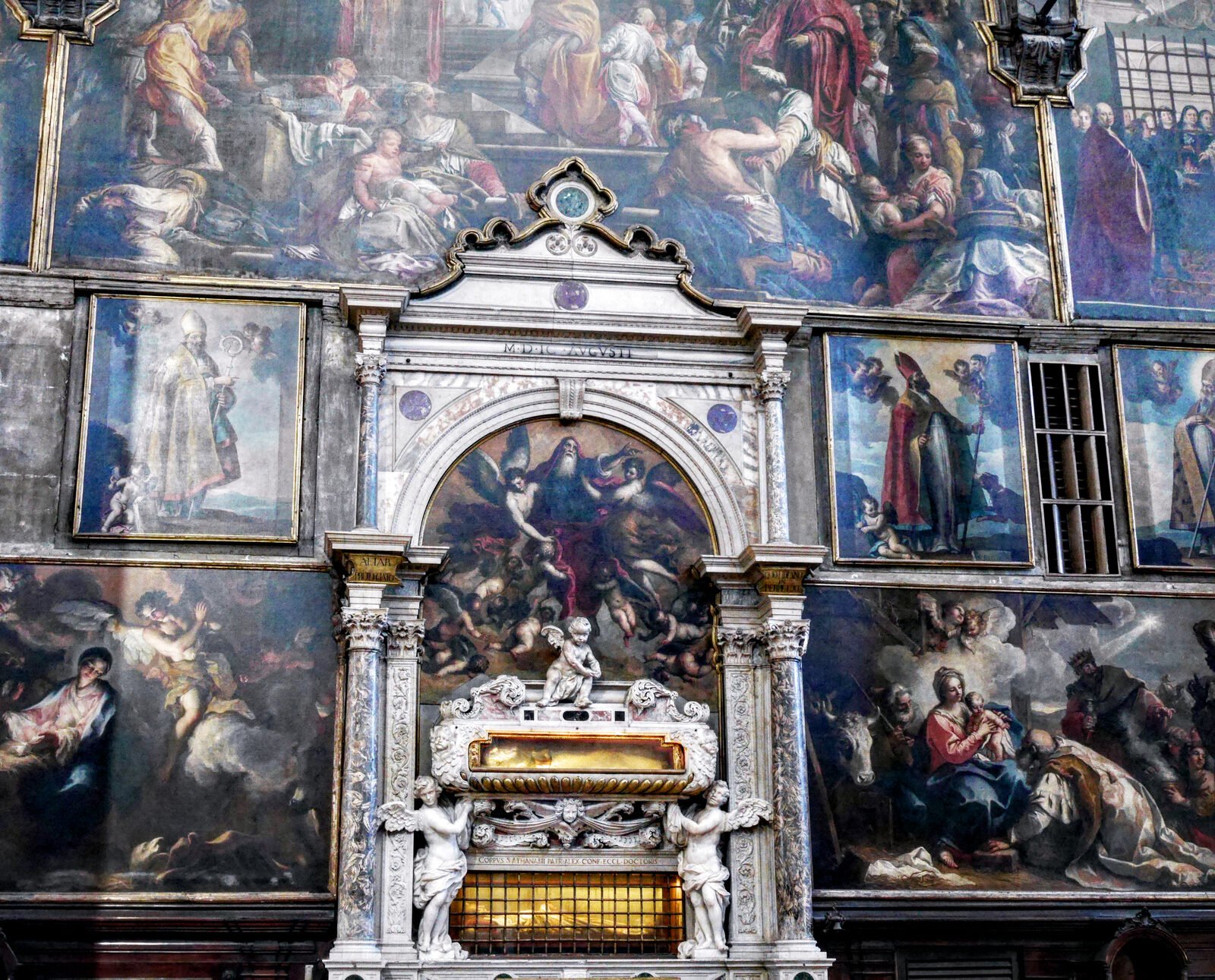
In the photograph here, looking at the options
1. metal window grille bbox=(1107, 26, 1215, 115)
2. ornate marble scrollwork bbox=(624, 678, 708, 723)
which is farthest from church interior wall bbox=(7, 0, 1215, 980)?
metal window grille bbox=(1107, 26, 1215, 115)

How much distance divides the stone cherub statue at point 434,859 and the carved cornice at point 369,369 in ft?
13.1

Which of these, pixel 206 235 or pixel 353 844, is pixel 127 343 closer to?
pixel 206 235

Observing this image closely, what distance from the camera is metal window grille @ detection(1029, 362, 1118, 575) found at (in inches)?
688

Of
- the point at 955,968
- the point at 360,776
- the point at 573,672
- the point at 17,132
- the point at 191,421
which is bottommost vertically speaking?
the point at 955,968

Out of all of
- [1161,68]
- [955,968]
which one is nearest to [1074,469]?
[1161,68]

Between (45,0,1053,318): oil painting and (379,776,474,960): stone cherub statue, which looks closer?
(379,776,474,960): stone cherub statue

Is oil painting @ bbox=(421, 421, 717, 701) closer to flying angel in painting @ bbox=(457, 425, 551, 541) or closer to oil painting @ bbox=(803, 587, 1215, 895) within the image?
flying angel in painting @ bbox=(457, 425, 551, 541)

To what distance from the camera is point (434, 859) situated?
1524 centimetres

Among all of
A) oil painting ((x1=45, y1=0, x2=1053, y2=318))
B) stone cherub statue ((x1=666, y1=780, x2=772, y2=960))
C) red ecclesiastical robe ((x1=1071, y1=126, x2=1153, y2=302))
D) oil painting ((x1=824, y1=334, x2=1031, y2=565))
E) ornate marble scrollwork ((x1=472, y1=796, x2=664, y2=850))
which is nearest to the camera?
stone cherub statue ((x1=666, y1=780, x2=772, y2=960))

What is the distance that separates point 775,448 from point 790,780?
3407 millimetres

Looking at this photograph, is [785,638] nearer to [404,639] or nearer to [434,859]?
[404,639]

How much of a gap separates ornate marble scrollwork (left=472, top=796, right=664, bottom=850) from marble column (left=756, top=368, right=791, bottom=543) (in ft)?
10.1

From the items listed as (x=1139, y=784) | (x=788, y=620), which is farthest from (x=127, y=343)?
(x=1139, y=784)

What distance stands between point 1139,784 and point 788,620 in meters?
4.05
